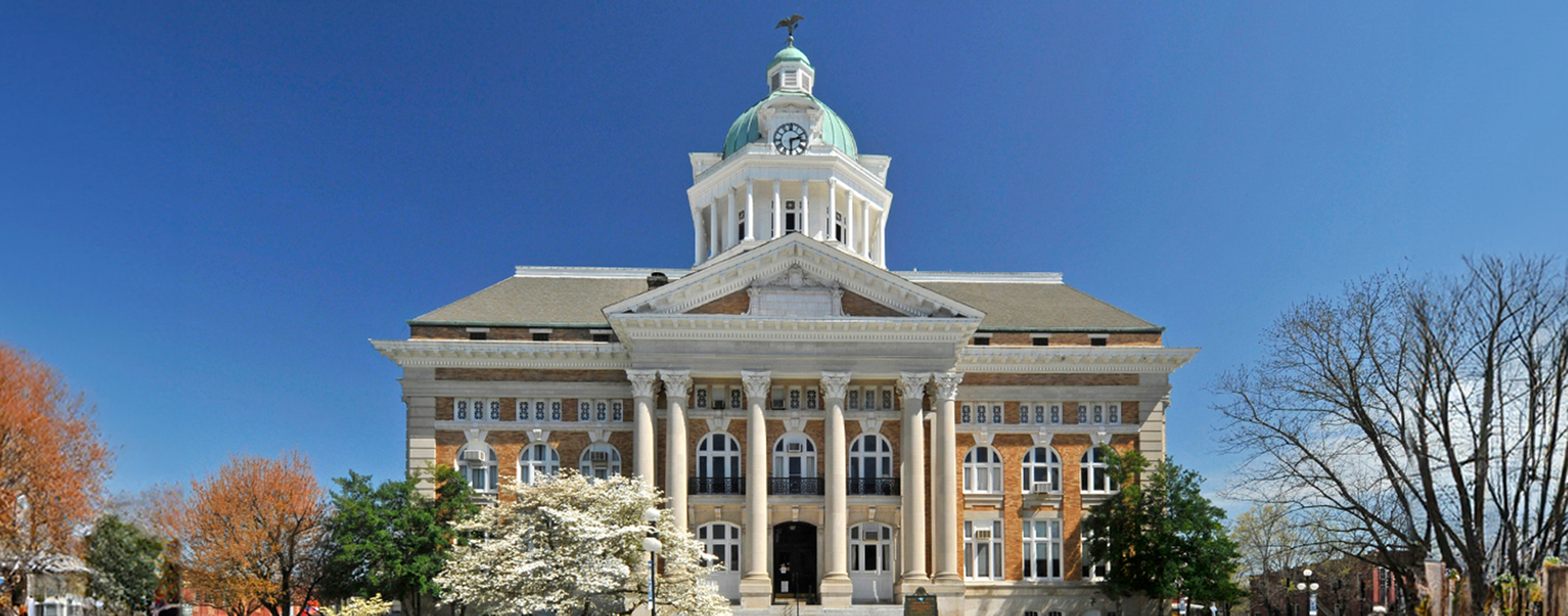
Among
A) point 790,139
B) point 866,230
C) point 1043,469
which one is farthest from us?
point 866,230

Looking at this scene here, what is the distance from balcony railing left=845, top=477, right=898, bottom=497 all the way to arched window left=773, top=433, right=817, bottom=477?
1575 mm

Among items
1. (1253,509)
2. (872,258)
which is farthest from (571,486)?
(1253,509)

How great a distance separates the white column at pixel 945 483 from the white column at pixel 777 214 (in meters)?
15.4

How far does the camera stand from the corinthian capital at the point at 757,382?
45250 millimetres

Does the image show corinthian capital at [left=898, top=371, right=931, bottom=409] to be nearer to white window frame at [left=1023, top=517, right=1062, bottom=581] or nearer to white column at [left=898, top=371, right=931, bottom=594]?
white column at [left=898, top=371, right=931, bottom=594]

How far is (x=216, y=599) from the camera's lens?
55.0 metres

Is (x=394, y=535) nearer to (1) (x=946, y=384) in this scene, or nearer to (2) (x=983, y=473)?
(1) (x=946, y=384)

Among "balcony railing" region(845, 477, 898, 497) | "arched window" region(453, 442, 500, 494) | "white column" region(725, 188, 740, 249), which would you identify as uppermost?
"white column" region(725, 188, 740, 249)

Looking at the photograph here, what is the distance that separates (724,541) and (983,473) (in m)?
10.8

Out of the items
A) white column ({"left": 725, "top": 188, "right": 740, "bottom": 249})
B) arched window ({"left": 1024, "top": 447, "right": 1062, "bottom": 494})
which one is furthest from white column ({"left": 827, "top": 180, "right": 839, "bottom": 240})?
arched window ({"left": 1024, "top": 447, "right": 1062, "bottom": 494})

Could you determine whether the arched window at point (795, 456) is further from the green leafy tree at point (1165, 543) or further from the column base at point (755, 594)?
the green leafy tree at point (1165, 543)

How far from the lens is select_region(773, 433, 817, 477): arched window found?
158 ft

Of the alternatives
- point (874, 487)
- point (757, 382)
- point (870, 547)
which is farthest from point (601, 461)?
point (870, 547)

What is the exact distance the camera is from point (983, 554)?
4922cm
